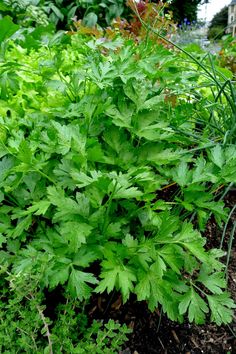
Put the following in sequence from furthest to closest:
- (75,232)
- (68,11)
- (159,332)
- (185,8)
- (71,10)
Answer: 1. (185,8)
2. (68,11)
3. (71,10)
4. (159,332)
5. (75,232)

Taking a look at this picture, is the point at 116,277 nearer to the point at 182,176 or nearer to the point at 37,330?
the point at 37,330

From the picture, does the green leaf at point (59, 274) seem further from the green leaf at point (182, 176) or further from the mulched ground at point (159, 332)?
the green leaf at point (182, 176)

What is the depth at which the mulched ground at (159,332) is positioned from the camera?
5.40 ft

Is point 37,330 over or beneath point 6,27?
beneath

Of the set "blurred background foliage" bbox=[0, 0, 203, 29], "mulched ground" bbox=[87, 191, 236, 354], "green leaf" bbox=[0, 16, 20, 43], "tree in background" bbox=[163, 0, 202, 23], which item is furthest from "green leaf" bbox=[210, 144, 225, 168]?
"tree in background" bbox=[163, 0, 202, 23]

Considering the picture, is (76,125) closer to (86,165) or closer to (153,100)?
(86,165)

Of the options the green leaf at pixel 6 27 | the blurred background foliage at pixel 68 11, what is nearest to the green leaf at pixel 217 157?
the green leaf at pixel 6 27

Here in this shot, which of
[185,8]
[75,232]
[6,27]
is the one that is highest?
[6,27]

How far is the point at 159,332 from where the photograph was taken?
1.68 m

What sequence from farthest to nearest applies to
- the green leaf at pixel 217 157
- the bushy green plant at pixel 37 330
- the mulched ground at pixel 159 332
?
the mulched ground at pixel 159 332
the green leaf at pixel 217 157
the bushy green plant at pixel 37 330

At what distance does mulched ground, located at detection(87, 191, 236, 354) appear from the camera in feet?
5.40

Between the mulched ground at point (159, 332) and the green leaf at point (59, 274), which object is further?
the mulched ground at point (159, 332)

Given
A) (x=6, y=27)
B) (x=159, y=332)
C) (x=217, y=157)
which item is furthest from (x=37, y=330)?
(x=6, y=27)

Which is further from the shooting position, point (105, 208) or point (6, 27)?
point (6, 27)
